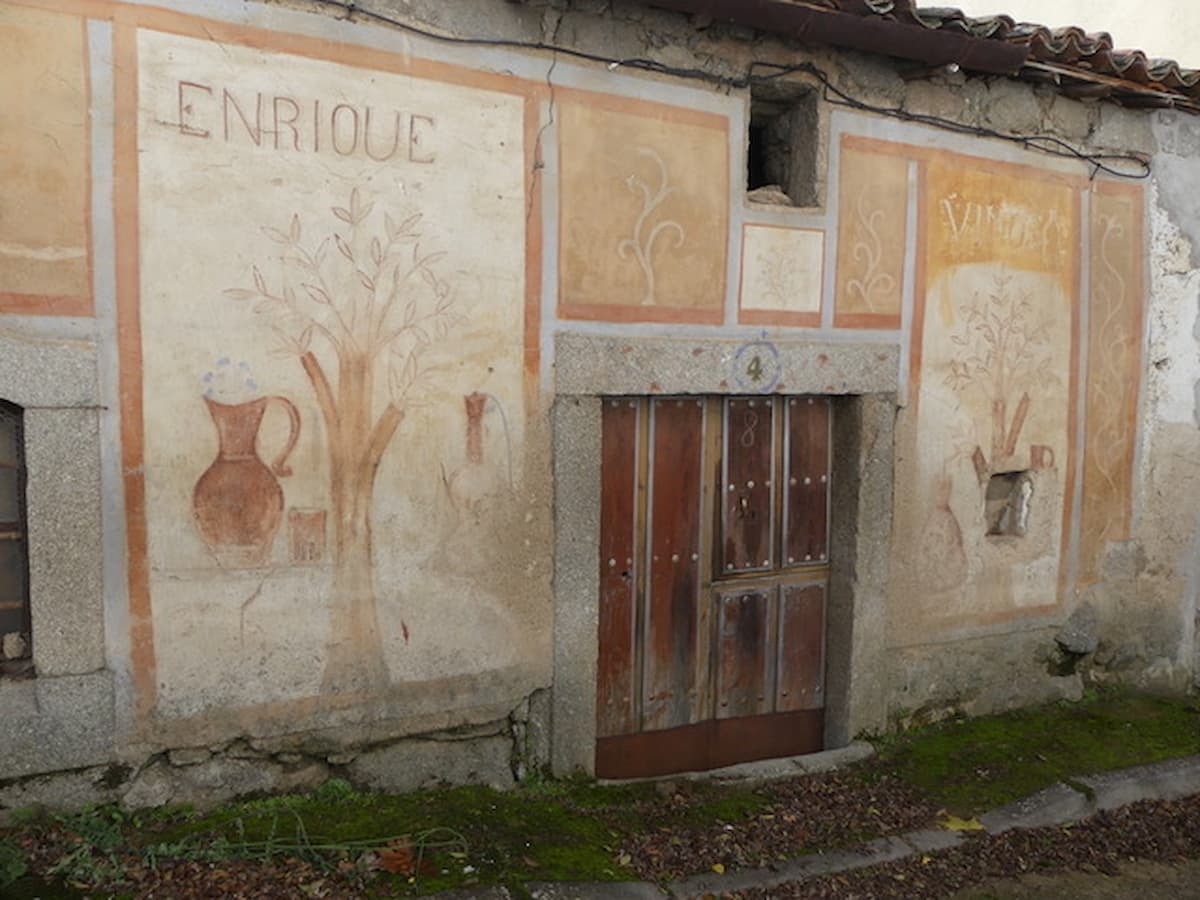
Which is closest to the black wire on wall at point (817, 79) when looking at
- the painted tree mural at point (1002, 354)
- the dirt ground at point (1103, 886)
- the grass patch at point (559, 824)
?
the painted tree mural at point (1002, 354)

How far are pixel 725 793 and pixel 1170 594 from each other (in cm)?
338

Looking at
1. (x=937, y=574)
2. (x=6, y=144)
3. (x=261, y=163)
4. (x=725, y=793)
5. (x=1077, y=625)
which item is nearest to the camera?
(x=6, y=144)

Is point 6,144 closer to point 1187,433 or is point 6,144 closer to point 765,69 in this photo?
point 765,69

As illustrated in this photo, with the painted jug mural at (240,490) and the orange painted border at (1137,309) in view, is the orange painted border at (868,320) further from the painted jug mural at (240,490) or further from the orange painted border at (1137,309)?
the painted jug mural at (240,490)

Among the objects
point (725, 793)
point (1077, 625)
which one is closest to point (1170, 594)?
point (1077, 625)

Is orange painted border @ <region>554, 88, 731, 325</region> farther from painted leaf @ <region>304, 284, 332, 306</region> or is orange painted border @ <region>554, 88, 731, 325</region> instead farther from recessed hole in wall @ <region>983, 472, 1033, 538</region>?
recessed hole in wall @ <region>983, 472, 1033, 538</region>

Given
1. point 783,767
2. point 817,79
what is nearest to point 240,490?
→ point 783,767

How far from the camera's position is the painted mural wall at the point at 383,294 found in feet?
10.2

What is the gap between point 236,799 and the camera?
136 inches

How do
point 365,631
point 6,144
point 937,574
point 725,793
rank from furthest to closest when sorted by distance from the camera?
point 937,574 < point 725,793 < point 365,631 < point 6,144

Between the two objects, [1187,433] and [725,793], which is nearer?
[725,793]

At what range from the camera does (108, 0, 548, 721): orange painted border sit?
9.96ft

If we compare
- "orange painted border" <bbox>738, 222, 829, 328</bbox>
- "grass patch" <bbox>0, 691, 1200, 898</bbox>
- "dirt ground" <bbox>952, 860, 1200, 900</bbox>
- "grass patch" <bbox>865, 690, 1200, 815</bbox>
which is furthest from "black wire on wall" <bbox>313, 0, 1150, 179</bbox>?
"dirt ground" <bbox>952, 860, 1200, 900</bbox>

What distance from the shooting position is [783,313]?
4.34m
